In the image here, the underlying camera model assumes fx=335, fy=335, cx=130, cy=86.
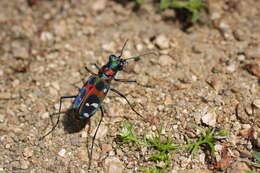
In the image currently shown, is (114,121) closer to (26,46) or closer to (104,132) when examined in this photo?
(104,132)

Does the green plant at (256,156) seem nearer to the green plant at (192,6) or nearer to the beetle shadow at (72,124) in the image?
the beetle shadow at (72,124)

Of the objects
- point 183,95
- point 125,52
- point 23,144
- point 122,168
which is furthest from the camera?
point 125,52

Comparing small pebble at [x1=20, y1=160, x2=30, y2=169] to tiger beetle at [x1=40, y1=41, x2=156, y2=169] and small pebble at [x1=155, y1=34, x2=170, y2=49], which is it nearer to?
tiger beetle at [x1=40, y1=41, x2=156, y2=169]

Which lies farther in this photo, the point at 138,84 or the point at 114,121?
the point at 138,84

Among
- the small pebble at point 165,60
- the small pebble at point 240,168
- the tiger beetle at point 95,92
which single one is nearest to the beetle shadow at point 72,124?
the tiger beetle at point 95,92

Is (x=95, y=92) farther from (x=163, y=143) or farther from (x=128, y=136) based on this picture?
(x=163, y=143)

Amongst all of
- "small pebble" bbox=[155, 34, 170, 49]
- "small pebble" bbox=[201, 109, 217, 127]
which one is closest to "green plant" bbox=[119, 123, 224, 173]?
"small pebble" bbox=[201, 109, 217, 127]

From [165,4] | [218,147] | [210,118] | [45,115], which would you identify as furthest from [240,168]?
[165,4]

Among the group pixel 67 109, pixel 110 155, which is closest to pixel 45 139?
pixel 67 109
